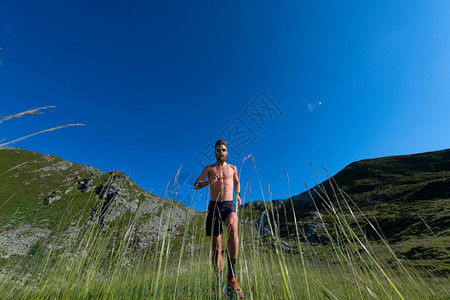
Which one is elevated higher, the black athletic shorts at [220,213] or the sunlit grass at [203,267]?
the black athletic shorts at [220,213]

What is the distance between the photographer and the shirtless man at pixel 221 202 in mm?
4176

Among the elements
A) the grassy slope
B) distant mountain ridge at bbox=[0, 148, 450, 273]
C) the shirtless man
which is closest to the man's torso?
the shirtless man

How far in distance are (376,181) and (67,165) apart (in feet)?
476

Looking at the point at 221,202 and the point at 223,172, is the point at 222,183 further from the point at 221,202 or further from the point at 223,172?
the point at 221,202

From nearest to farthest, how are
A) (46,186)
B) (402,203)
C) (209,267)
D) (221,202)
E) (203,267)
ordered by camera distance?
(209,267) < (203,267) < (221,202) < (402,203) < (46,186)

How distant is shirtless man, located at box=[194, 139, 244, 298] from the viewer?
4176 mm

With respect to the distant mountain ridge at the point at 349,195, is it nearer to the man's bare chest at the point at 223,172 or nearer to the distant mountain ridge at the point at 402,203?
the distant mountain ridge at the point at 402,203

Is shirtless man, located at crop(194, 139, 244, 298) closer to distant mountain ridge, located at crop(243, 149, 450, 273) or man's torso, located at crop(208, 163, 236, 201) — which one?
man's torso, located at crop(208, 163, 236, 201)

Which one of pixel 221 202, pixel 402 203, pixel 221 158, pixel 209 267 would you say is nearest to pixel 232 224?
pixel 221 202

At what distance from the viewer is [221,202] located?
4.99 m

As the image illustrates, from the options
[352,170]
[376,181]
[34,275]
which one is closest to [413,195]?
[376,181]

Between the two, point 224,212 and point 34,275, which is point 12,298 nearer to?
point 34,275

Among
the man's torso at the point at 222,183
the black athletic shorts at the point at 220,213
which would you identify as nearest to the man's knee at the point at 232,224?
the black athletic shorts at the point at 220,213

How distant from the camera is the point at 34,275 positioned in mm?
3426
